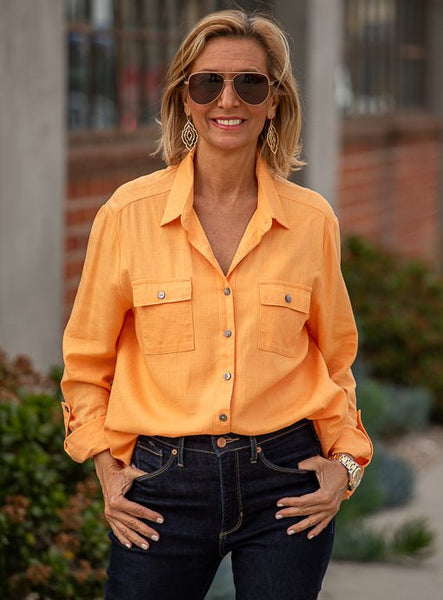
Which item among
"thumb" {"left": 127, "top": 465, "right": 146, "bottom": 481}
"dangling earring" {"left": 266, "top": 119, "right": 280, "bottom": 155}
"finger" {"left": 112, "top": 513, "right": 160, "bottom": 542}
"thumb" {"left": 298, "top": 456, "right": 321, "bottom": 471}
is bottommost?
"finger" {"left": 112, "top": 513, "right": 160, "bottom": 542}

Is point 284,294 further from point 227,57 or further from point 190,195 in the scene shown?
point 227,57

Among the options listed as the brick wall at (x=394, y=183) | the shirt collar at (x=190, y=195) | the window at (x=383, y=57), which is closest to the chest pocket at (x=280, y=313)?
the shirt collar at (x=190, y=195)

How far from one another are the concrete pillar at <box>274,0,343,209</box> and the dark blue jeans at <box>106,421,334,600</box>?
675 centimetres

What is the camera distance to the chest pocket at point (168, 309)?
8.19ft

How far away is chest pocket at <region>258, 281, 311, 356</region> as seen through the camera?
2.53m

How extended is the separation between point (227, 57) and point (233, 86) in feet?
0.21

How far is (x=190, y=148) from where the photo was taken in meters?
2.69

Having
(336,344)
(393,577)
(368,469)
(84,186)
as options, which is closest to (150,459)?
(336,344)

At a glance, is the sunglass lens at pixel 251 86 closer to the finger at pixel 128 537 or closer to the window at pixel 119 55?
the finger at pixel 128 537

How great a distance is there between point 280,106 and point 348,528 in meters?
2.99

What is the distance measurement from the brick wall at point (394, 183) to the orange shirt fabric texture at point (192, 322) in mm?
8088

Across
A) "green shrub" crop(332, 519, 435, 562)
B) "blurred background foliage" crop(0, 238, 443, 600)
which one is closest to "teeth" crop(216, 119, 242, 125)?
"blurred background foliage" crop(0, 238, 443, 600)

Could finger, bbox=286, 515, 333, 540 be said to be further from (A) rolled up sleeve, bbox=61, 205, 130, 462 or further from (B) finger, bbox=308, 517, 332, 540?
(A) rolled up sleeve, bbox=61, 205, 130, 462

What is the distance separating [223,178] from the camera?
262cm
